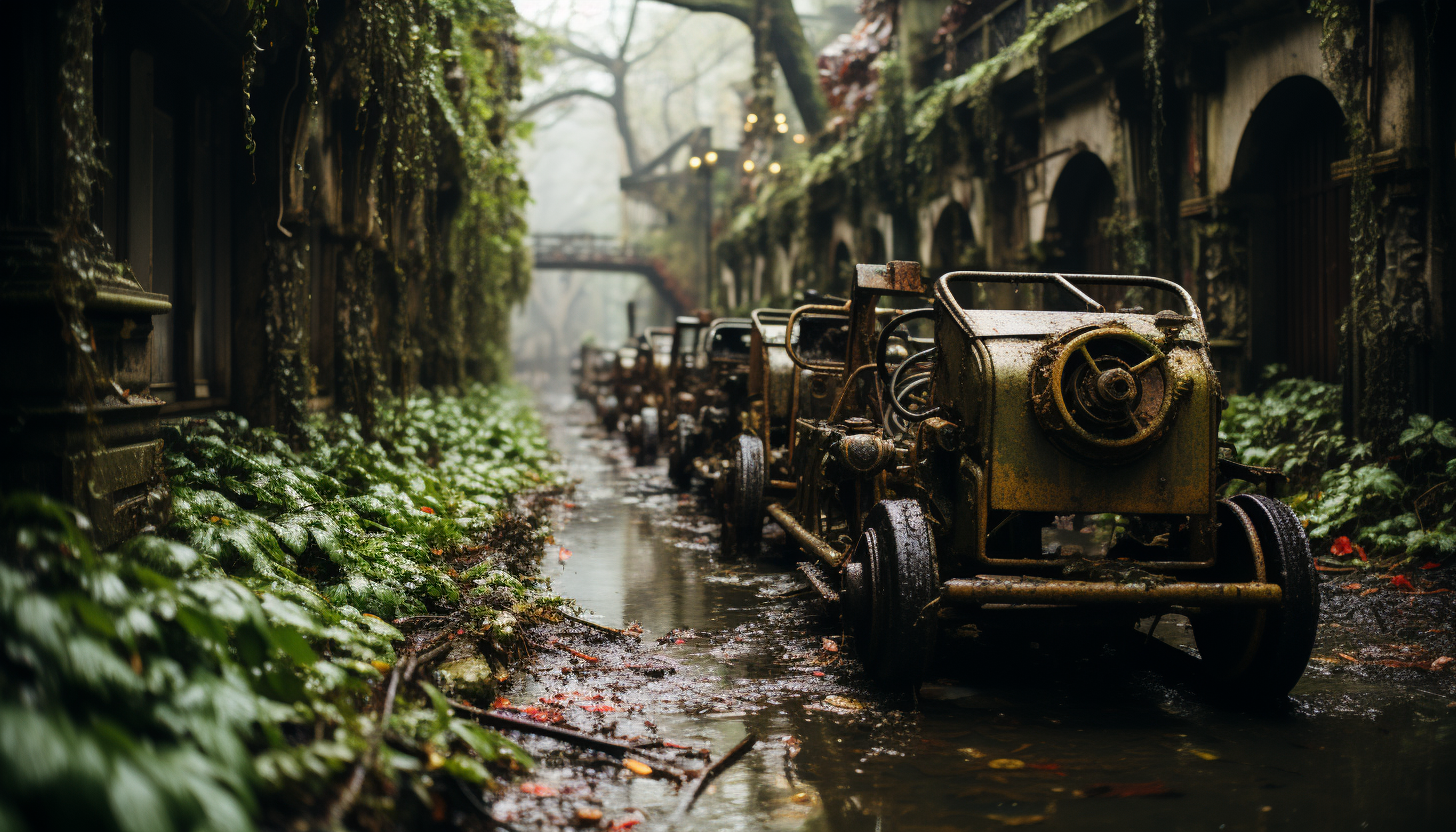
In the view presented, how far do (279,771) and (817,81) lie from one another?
87.4 ft

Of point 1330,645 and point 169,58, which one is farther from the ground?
point 169,58

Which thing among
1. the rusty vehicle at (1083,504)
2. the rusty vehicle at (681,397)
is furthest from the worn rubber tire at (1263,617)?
the rusty vehicle at (681,397)

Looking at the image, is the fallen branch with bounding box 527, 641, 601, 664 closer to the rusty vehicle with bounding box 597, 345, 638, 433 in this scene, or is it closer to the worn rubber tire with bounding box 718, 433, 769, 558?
the worn rubber tire with bounding box 718, 433, 769, 558

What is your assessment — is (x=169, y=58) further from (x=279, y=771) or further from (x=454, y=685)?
(x=279, y=771)

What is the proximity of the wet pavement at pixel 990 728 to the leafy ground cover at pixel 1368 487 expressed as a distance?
81cm

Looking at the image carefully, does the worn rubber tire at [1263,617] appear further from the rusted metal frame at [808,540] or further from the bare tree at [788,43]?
the bare tree at [788,43]

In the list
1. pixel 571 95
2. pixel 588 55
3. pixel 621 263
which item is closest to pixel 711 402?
pixel 571 95

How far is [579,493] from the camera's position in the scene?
12.6 meters

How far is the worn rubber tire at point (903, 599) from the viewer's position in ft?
15.1

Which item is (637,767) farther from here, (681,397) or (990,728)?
(681,397)

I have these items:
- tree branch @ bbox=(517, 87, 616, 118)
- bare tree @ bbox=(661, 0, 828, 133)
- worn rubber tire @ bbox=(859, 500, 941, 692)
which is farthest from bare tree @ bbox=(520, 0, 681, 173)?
worn rubber tire @ bbox=(859, 500, 941, 692)

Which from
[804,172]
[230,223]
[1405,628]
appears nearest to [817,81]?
[804,172]

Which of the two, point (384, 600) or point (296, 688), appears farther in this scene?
point (384, 600)

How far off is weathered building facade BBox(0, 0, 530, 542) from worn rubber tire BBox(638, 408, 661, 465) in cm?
355
